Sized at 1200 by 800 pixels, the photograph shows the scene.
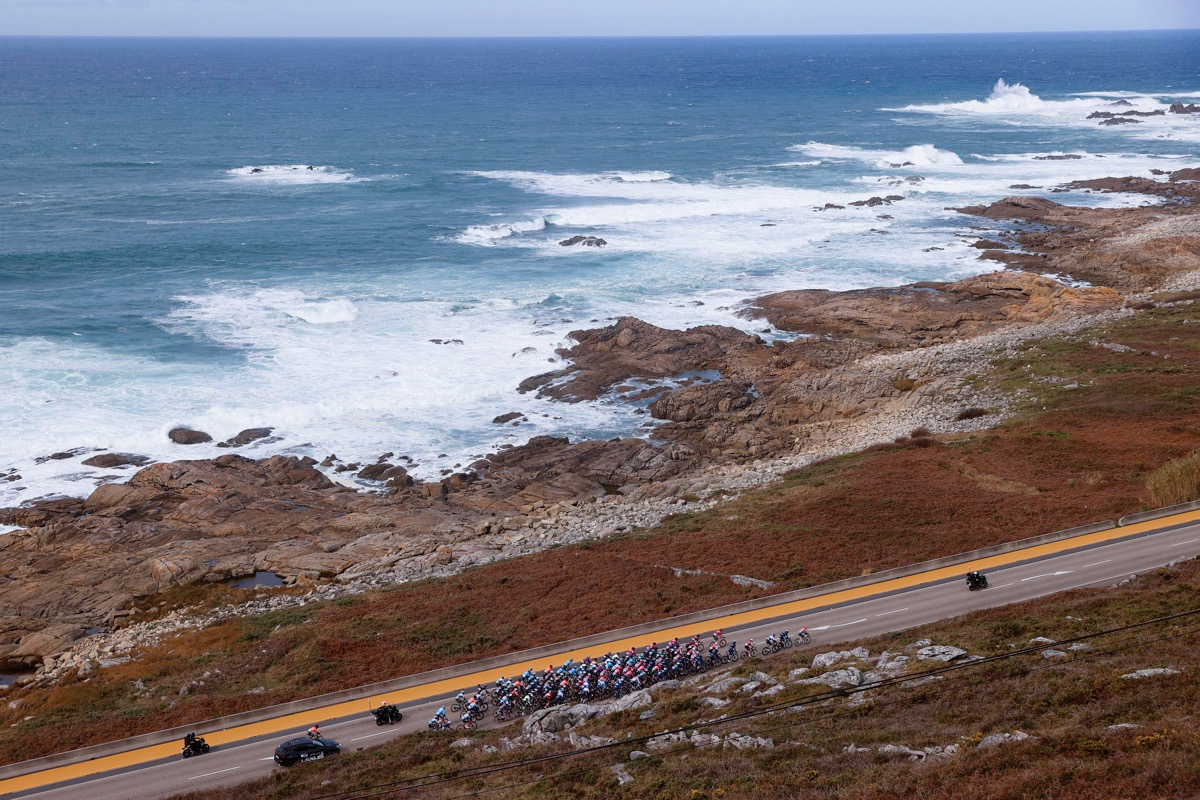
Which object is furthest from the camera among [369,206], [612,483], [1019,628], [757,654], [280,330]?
[369,206]

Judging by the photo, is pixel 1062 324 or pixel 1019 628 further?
pixel 1062 324

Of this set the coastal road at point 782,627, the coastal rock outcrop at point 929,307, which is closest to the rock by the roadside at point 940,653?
the coastal road at point 782,627

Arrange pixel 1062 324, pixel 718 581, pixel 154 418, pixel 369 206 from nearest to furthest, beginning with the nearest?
pixel 718 581 < pixel 154 418 < pixel 1062 324 < pixel 369 206

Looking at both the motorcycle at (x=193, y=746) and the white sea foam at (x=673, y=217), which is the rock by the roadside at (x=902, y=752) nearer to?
the motorcycle at (x=193, y=746)

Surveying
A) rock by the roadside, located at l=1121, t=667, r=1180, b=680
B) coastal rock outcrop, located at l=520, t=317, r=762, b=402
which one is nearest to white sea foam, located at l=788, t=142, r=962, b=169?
coastal rock outcrop, located at l=520, t=317, r=762, b=402

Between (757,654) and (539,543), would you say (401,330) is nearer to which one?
(539,543)

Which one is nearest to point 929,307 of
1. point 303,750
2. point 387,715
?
point 387,715

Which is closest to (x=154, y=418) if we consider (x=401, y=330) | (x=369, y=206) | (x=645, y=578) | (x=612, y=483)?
(x=401, y=330)

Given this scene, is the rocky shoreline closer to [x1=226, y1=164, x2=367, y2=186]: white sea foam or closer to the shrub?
the shrub
